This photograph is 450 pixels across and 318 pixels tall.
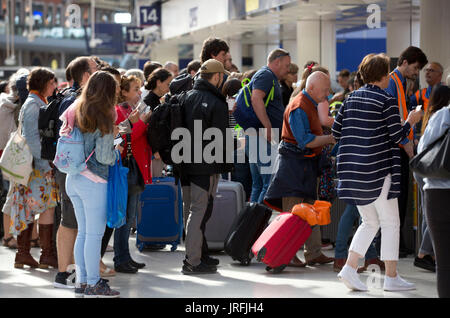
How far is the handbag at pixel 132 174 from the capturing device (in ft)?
22.6

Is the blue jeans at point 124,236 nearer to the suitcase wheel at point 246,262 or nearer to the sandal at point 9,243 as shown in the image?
the suitcase wheel at point 246,262

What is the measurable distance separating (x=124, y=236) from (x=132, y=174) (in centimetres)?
56

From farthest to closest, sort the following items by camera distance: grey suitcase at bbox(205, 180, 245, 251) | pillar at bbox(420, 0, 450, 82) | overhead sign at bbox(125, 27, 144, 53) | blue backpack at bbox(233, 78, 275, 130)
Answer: overhead sign at bbox(125, 27, 144, 53) → pillar at bbox(420, 0, 450, 82) → grey suitcase at bbox(205, 180, 245, 251) → blue backpack at bbox(233, 78, 275, 130)

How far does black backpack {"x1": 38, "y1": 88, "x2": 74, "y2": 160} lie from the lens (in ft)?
21.6

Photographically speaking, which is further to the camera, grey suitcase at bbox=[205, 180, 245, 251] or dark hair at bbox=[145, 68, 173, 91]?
grey suitcase at bbox=[205, 180, 245, 251]

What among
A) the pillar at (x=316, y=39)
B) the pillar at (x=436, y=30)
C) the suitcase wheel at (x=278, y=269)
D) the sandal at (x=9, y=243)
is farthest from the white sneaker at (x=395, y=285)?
the pillar at (x=316, y=39)

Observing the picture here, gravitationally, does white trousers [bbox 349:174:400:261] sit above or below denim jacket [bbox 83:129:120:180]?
below

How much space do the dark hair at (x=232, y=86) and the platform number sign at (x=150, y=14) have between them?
16959 mm

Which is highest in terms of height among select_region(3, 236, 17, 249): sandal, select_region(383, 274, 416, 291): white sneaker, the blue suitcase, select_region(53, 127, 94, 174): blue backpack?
select_region(53, 127, 94, 174): blue backpack

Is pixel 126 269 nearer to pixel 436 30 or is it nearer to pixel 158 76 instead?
pixel 158 76

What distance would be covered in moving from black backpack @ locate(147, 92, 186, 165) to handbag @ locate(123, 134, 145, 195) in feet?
0.60

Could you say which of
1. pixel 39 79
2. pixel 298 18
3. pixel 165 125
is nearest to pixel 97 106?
pixel 165 125

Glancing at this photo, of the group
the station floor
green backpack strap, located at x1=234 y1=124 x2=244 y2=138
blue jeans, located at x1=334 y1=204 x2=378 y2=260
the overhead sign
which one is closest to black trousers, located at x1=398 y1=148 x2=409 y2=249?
the station floor

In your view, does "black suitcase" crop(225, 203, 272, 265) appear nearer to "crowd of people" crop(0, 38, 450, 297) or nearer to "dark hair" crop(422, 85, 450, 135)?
"crowd of people" crop(0, 38, 450, 297)
